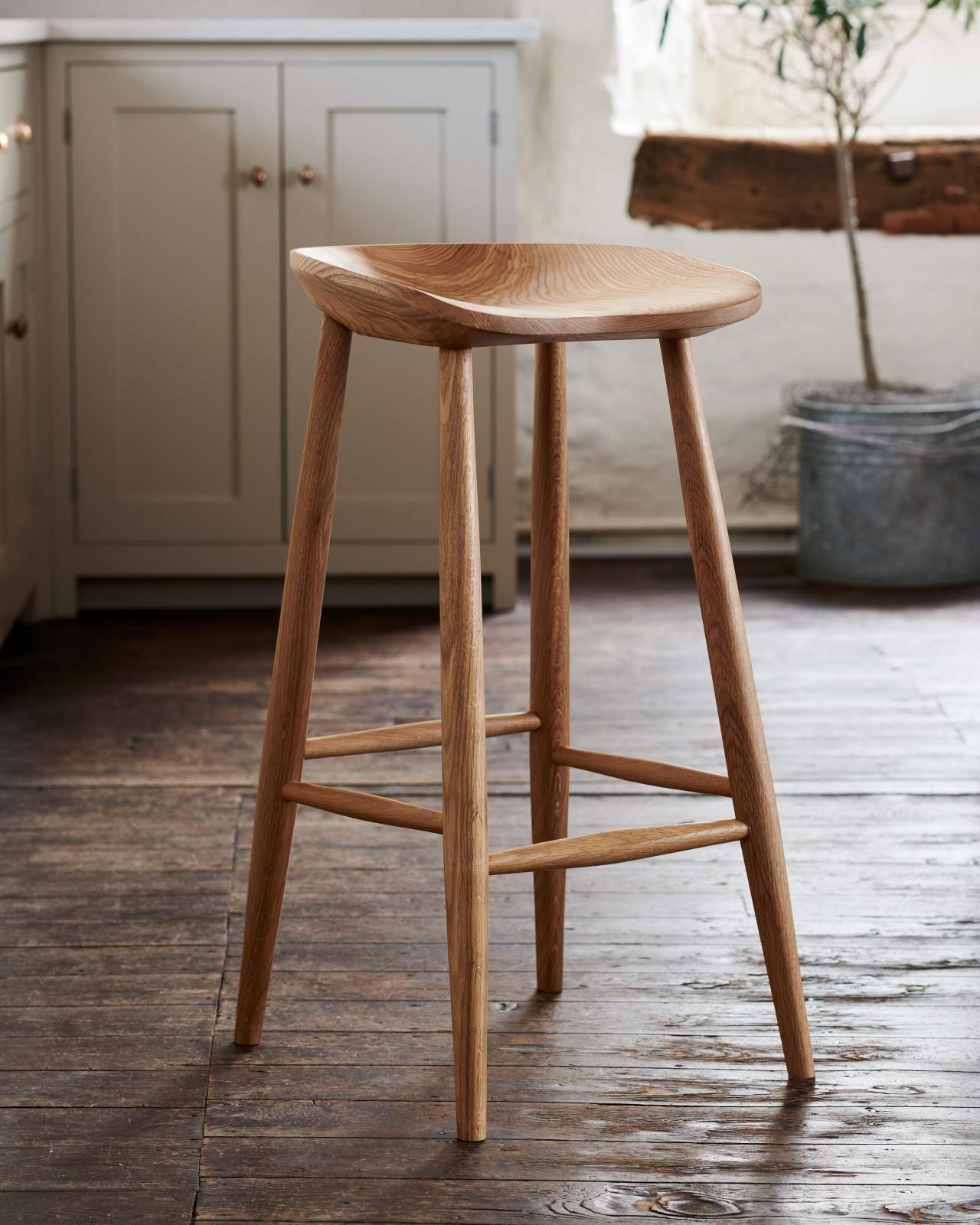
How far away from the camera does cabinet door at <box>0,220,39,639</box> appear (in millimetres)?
2785

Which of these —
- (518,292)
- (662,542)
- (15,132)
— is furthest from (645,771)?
(662,542)

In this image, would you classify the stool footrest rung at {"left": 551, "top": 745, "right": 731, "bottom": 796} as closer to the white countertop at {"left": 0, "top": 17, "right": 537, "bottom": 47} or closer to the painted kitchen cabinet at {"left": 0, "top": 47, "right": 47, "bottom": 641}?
the painted kitchen cabinet at {"left": 0, "top": 47, "right": 47, "bottom": 641}

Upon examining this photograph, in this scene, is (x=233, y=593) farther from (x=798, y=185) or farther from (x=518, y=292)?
(x=518, y=292)

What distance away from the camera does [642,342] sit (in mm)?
3891

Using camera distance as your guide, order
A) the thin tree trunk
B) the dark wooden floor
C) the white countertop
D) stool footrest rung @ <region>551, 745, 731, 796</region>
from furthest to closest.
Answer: the thin tree trunk, the white countertop, stool footrest rung @ <region>551, 745, 731, 796</region>, the dark wooden floor

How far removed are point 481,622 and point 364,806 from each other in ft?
0.76

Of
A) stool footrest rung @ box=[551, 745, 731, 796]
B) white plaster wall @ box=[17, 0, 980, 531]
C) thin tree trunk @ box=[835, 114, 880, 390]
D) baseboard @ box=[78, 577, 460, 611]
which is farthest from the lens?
white plaster wall @ box=[17, 0, 980, 531]

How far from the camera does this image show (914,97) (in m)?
3.95

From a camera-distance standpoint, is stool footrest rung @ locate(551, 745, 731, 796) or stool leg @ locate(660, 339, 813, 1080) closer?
stool leg @ locate(660, 339, 813, 1080)

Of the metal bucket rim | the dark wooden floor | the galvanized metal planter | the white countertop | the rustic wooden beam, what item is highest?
the white countertop

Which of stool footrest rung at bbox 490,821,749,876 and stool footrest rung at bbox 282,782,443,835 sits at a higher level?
stool footrest rung at bbox 282,782,443,835

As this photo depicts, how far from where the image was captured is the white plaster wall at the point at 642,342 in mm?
3662

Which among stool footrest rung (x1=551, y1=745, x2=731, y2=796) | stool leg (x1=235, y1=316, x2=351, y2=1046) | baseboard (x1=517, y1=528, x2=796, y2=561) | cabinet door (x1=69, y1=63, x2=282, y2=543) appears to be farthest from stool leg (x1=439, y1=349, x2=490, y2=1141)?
baseboard (x1=517, y1=528, x2=796, y2=561)

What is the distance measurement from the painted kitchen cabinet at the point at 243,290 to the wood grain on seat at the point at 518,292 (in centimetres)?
156
